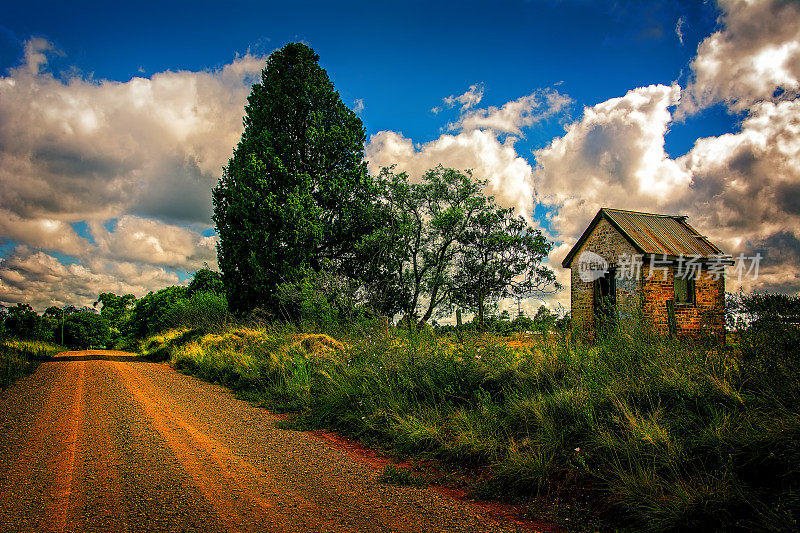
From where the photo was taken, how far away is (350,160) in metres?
19.6

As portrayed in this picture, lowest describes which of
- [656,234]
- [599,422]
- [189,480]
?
[189,480]

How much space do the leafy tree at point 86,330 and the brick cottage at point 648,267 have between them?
68.0 m

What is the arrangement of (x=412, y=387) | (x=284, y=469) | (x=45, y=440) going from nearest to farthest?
(x=284, y=469), (x=45, y=440), (x=412, y=387)

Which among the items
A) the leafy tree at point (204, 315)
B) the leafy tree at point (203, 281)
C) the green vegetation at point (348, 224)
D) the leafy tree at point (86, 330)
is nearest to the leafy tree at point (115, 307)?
the leafy tree at point (86, 330)

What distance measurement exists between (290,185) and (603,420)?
644 inches

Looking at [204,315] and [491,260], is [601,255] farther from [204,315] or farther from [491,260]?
[204,315]

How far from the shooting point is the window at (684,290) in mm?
16297

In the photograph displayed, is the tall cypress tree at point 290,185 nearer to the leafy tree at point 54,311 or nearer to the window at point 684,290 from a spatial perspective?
the window at point 684,290

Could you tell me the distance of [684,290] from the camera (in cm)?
1650

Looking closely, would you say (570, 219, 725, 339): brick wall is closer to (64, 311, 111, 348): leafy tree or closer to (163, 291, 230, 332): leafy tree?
(163, 291, 230, 332): leafy tree

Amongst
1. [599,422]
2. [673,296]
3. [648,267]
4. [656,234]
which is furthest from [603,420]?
[656,234]

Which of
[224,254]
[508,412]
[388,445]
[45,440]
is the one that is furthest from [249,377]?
[224,254]

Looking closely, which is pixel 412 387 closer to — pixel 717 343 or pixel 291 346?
pixel 717 343

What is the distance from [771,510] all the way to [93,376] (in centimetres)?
1460
